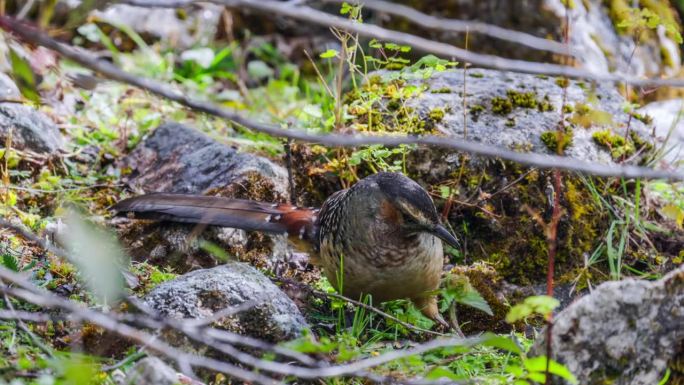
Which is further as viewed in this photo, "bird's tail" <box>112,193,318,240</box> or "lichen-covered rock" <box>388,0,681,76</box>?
"lichen-covered rock" <box>388,0,681,76</box>

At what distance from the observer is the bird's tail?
532cm

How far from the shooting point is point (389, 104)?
6.01 meters

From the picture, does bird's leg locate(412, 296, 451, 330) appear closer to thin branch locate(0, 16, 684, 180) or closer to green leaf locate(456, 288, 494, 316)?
green leaf locate(456, 288, 494, 316)

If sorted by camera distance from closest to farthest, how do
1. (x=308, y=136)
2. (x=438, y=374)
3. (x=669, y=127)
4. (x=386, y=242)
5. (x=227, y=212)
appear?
(x=308, y=136) → (x=438, y=374) → (x=386, y=242) → (x=227, y=212) → (x=669, y=127)

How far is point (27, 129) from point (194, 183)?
1321 millimetres

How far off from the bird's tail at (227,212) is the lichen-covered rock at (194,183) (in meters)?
0.12

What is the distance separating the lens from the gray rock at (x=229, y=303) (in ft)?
13.1

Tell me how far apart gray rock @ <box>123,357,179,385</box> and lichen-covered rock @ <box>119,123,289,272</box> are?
Result: 6.67 ft

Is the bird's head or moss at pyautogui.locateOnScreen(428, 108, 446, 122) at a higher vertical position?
moss at pyautogui.locateOnScreen(428, 108, 446, 122)

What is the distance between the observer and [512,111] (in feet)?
20.1

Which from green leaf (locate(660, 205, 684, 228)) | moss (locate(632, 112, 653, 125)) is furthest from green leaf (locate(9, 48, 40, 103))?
moss (locate(632, 112, 653, 125))

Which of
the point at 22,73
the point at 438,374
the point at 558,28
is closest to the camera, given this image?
the point at 22,73

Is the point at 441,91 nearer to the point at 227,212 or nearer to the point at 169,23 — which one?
the point at 227,212

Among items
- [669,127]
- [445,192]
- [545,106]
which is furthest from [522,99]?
[669,127]
